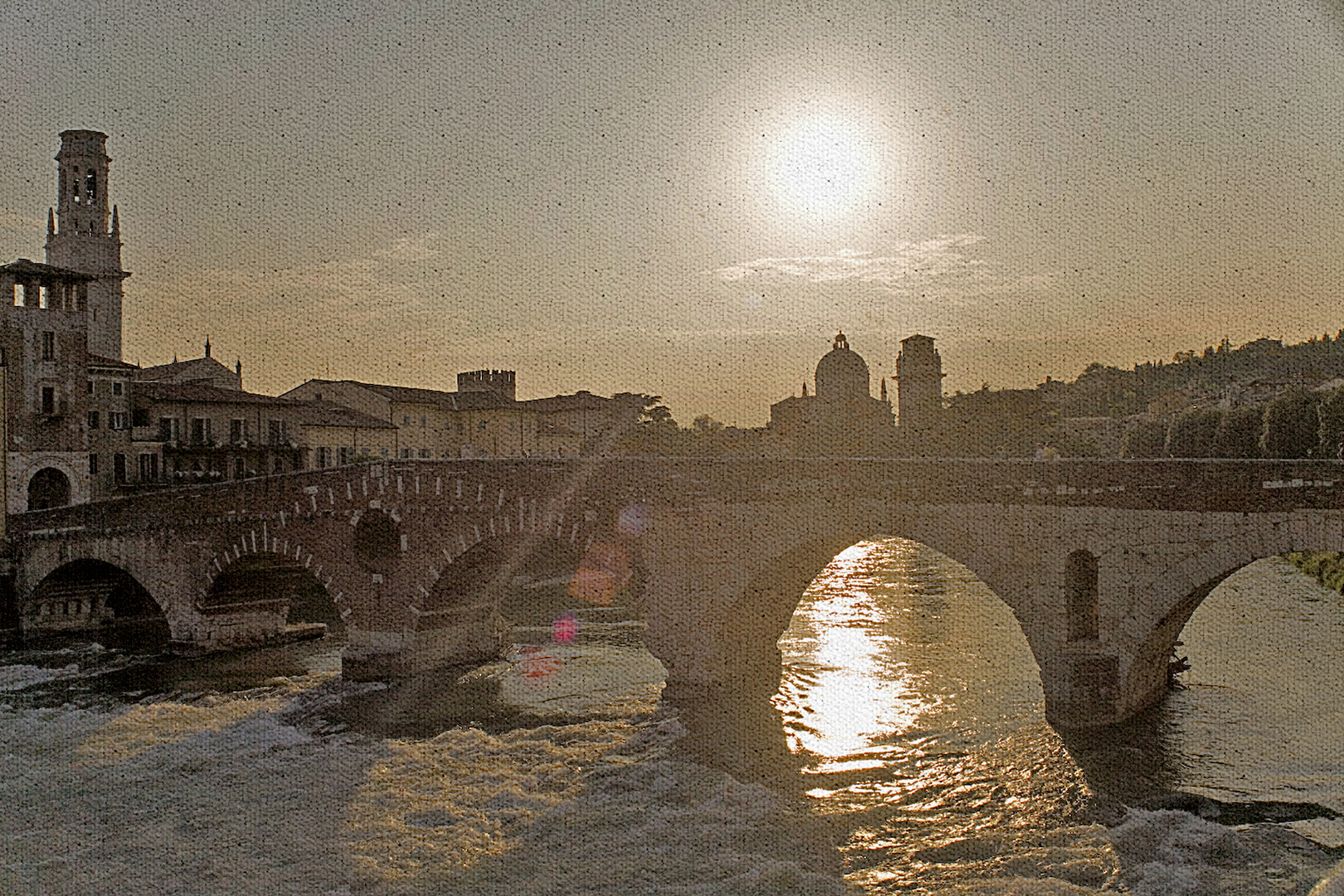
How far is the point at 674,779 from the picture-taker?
63.8ft

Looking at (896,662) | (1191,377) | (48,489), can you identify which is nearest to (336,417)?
(48,489)

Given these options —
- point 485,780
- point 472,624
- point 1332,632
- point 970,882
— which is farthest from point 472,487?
point 1332,632

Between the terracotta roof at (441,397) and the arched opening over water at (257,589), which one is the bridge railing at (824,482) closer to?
the arched opening over water at (257,589)

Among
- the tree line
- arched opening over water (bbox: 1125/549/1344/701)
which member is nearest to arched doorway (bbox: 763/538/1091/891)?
arched opening over water (bbox: 1125/549/1344/701)

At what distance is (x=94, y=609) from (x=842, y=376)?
193ft

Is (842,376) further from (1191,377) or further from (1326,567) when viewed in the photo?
(1191,377)

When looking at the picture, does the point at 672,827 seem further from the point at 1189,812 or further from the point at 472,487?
the point at 472,487

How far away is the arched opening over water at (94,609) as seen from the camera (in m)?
33.4

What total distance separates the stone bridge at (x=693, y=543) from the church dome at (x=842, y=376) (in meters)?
52.3

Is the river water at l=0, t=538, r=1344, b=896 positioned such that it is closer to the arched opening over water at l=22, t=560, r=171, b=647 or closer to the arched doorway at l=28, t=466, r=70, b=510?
the arched opening over water at l=22, t=560, r=171, b=647

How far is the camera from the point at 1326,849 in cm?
1485

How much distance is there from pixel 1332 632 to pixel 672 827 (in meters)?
20.6

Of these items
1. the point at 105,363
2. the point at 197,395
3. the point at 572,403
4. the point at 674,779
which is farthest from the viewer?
the point at 572,403

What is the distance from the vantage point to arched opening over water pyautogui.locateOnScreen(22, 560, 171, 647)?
33.4 m
